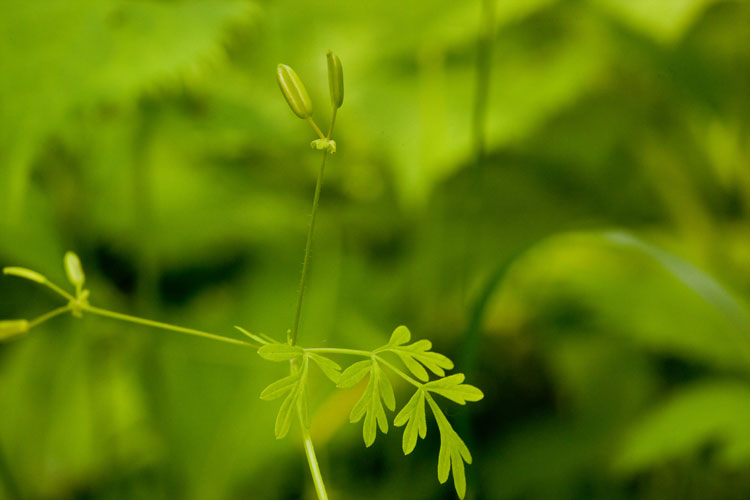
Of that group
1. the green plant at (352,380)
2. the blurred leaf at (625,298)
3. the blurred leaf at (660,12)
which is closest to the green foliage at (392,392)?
the green plant at (352,380)

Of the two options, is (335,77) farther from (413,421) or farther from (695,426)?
(695,426)

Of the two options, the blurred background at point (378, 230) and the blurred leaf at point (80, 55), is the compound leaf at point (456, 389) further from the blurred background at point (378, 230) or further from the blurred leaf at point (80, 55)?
the blurred leaf at point (80, 55)

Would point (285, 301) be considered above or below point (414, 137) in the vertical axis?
below

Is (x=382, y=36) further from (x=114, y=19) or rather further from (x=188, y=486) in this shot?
(x=188, y=486)

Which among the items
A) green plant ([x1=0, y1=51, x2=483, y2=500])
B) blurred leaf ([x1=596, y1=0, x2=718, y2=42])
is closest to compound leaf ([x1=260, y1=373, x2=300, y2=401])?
green plant ([x1=0, y1=51, x2=483, y2=500])

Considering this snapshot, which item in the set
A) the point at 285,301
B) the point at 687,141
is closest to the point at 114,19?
the point at 285,301

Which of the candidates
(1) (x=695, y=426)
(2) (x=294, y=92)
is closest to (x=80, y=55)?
(2) (x=294, y=92)
